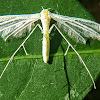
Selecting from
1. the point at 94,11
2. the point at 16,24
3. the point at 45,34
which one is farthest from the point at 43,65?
the point at 94,11

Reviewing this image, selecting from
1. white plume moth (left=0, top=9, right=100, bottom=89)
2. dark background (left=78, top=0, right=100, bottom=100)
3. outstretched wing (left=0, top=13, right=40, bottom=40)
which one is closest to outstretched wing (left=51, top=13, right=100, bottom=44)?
white plume moth (left=0, top=9, right=100, bottom=89)

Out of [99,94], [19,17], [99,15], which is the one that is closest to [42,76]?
[19,17]

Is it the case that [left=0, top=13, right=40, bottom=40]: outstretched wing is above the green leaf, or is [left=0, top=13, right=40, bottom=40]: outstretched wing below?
above

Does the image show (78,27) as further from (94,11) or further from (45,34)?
(94,11)

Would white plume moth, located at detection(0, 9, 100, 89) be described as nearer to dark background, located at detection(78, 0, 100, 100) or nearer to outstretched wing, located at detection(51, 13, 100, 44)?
outstretched wing, located at detection(51, 13, 100, 44)

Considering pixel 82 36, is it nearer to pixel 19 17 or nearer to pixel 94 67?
pixel 94 67

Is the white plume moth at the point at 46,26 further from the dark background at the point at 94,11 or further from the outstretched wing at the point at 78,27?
the dark background at the point at 94,11

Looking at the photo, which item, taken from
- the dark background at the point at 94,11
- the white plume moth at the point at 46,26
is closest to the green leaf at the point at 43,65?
the white plume moth at the point at 46,26
